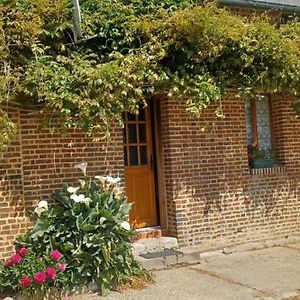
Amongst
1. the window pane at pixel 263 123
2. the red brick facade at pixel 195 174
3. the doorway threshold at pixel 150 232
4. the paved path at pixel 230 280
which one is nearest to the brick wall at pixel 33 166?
the red brick facade at pixel 195 174

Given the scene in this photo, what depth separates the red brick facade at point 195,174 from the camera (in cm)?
740

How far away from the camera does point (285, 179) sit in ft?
33.3

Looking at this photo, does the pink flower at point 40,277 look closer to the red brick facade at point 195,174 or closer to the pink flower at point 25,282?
the pink flower at point 25,282

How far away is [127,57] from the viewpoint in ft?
23.5

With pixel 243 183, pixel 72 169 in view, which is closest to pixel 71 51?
pixel 72 169

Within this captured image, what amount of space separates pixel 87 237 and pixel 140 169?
275cm

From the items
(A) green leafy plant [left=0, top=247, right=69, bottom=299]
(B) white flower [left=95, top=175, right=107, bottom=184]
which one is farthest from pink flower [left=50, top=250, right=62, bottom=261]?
(B) white flower [left=95, top=175, right=107, bottom=184]

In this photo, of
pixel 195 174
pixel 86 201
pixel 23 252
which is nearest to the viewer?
pixel 23 252

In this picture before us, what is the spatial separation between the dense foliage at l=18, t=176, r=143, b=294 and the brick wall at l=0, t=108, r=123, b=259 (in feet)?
1.34

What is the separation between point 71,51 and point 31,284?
3.32 m

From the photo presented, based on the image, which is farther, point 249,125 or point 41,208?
point 249,125

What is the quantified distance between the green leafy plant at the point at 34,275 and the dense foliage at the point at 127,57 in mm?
1466

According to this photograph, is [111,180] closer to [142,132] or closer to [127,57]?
[127,57]

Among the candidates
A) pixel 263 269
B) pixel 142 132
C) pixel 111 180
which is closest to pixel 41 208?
pixel 111 180
